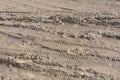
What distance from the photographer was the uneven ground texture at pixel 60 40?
5203mm

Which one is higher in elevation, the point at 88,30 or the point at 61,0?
the point at 61,0

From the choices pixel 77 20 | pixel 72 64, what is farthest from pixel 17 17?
pixel 72 64

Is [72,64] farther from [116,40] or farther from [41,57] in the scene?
[116,40]

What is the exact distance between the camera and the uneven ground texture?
5.20m

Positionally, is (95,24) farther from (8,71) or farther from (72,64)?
(8,71)

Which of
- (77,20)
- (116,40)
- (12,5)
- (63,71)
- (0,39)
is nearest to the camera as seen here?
(63,71)

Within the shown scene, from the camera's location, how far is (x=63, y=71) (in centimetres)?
514

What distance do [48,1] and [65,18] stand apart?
147 centimetres

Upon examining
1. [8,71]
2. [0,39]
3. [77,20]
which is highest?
[77,20]

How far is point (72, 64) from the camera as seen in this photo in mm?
5332

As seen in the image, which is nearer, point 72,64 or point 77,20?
point 72,64

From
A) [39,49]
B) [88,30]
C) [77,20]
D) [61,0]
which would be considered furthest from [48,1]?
[39,49]

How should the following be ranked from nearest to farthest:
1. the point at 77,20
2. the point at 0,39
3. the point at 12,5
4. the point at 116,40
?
the point at 116,40 → the point at 0,39 → the point at 77,20 → the point at 12,5

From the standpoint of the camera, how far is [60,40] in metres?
6.14
